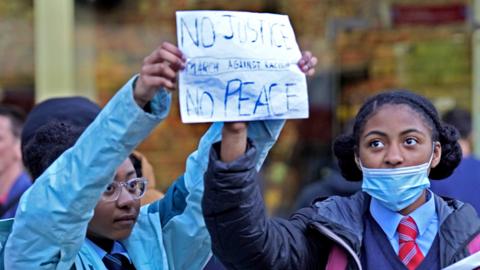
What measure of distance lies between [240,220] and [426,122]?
655 mm

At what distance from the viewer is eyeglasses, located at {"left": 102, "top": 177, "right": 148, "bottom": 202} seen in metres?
2.88

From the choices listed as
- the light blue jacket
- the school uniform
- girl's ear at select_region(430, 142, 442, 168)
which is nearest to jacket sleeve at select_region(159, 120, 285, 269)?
the light blue jacket

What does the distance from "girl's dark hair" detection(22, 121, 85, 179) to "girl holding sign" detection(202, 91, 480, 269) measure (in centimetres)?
67

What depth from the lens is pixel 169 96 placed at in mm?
2428

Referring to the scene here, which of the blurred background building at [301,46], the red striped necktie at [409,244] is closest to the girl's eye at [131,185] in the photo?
the red striped necktie at [409,244]

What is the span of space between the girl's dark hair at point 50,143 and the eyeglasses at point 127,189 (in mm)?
197

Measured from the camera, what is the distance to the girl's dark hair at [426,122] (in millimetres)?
2846

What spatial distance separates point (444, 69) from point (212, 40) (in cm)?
598

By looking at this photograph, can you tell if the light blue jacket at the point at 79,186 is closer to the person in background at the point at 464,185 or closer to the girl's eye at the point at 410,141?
the girl's eye at the point at 410,141

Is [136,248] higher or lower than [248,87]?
A: lower

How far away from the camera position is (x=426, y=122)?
111 inches

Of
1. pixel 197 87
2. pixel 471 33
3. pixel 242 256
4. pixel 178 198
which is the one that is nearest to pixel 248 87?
pixel 197 87

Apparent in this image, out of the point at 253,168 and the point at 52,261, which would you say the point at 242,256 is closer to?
the point at 253,168

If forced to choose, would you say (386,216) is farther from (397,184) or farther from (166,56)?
(166,56)
